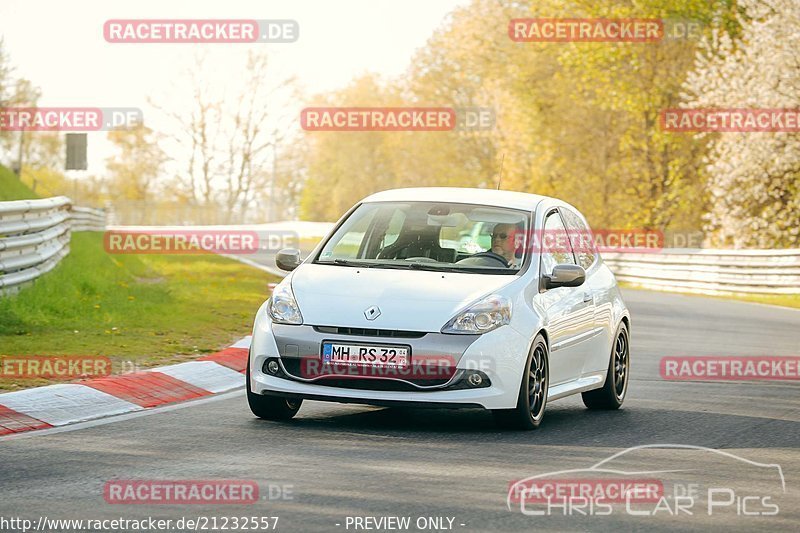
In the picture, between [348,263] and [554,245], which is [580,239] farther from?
[348,263]

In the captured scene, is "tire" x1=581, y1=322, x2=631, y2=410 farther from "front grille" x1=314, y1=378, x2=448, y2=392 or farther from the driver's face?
"front grille" x1=314, y1=378, x2=448, y2=392

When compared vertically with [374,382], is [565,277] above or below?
above

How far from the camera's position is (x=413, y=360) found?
8922 millimetres

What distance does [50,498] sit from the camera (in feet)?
21.8

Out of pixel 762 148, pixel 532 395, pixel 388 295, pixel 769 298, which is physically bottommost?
pixel 769 298

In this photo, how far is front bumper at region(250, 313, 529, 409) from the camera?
8.96 meters

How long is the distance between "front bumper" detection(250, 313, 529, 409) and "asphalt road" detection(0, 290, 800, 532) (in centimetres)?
25

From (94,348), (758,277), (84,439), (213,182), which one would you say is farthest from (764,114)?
(213,182)

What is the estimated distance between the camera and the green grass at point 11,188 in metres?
24.0

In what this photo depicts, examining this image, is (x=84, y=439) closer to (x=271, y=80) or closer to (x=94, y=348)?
(x=94, y=348)

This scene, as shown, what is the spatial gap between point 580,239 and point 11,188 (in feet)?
53.9

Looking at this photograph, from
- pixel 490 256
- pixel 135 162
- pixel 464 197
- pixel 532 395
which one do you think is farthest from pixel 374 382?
pixel 135 162

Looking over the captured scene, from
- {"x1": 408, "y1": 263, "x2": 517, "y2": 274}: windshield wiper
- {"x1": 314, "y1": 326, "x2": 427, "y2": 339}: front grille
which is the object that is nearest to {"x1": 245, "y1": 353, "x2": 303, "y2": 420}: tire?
{"x1": 314, "y1": 326, "x2": 427, "y2": 339}: front grille

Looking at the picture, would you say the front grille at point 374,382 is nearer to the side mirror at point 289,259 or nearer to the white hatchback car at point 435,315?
the white hatchback car at point 435,315
